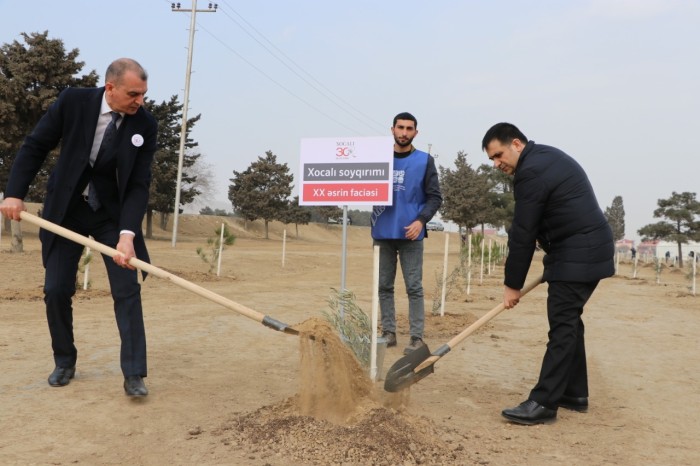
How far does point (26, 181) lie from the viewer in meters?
4.16

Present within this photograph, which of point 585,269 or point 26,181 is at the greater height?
point 26,181

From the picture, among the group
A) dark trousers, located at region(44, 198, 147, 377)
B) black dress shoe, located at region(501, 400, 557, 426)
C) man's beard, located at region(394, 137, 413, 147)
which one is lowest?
black dress shoe, located at region(501, 400, 557, 426)

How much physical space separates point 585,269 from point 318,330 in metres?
1.74

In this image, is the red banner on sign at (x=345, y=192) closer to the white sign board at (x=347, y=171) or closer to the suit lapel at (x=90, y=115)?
the white sign board at (x=347, y=171)

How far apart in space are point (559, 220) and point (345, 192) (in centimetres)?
204

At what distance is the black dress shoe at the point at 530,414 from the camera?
3.88 m

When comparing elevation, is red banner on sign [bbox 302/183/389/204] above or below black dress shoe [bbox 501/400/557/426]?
above

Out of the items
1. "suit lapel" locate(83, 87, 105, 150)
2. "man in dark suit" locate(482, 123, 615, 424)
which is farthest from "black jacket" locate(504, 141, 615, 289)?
"suit lapel" locate(83, 87, 105, 150)

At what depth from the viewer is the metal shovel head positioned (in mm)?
3906

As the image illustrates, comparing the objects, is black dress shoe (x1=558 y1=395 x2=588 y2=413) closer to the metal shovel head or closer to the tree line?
the metal shovel head

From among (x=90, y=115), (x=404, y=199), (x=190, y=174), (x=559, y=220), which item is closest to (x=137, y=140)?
(x=90, y=115)

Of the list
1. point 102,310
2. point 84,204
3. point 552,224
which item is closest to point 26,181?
point 84,204

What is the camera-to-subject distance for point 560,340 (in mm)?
4074

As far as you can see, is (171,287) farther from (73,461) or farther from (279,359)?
(73,461)
